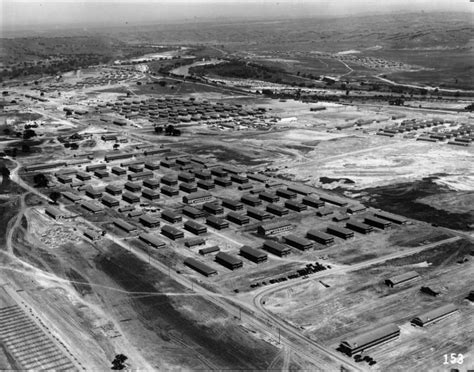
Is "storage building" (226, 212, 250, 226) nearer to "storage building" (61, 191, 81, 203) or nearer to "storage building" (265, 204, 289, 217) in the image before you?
"storage building" (265, 204, 289, 217)

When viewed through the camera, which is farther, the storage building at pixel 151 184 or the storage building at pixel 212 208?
the storage building at pixel 151 184

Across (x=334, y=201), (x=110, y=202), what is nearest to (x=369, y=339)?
(x=334, y=201)

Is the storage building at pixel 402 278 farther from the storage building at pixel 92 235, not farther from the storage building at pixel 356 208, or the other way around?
the storage building at pixel 92 235

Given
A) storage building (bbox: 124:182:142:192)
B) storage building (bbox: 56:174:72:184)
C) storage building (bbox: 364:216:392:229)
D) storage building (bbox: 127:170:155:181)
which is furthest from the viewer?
storage building (bbox: 127:170:155:181)

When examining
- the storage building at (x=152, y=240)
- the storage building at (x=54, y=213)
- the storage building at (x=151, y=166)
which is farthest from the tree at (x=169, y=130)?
the storage building at (x=152, y=240)

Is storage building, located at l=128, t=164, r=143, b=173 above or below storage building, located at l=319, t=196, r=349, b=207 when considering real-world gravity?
above

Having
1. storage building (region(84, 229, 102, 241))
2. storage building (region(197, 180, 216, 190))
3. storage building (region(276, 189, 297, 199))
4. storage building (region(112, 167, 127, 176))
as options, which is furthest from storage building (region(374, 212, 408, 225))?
storage building (region(112, 167, 127, 176))

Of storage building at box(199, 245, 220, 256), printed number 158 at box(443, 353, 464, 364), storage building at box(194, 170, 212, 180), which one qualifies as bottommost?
printed number 158 at box(443, 353, 464, 364)
